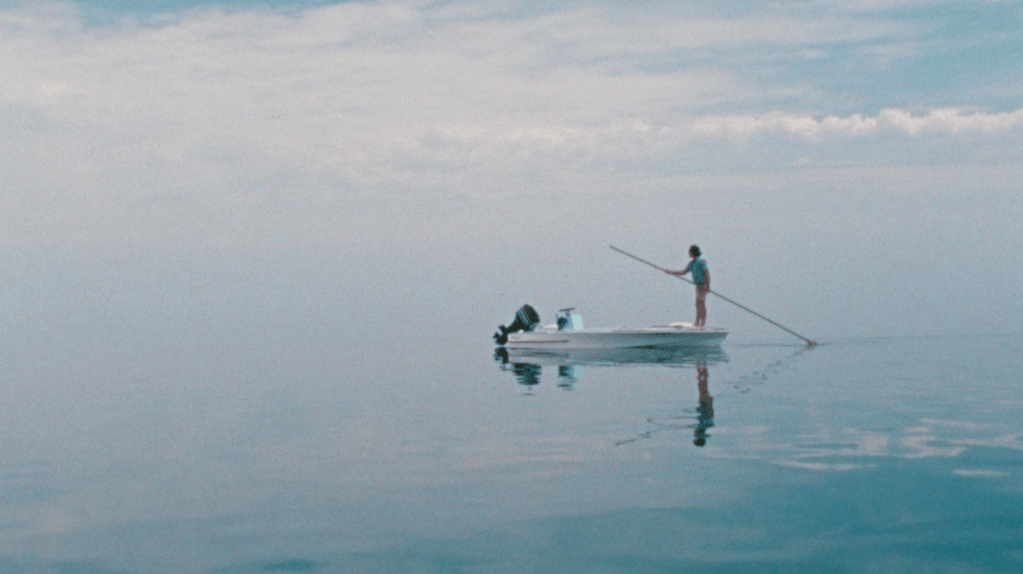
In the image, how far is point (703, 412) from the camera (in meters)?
22.4

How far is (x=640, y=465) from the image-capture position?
16.2 metres

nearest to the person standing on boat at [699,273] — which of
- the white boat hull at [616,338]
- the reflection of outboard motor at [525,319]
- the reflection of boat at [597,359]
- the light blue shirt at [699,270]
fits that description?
the light blue shirt at [699,270]

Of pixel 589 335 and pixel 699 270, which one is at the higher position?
pixel 699 270

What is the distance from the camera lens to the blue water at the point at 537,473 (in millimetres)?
11570

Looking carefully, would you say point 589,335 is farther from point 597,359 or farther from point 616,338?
point 597,359

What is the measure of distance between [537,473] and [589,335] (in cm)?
2321

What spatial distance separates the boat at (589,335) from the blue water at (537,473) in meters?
3.60

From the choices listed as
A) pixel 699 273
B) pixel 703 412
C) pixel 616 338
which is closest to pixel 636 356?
pixel 616 338

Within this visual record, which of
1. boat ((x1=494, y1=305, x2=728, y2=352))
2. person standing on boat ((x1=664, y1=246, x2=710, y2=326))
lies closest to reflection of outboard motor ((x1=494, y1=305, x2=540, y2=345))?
boat ((x1=494, y1=305, x2=728, y2=352))

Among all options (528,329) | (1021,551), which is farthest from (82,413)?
(1021,551)

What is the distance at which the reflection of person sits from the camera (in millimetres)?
18828

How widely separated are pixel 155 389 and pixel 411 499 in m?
22.6

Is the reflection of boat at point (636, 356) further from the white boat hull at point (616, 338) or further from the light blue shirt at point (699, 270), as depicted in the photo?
the light blue shirt at point (699, 270)

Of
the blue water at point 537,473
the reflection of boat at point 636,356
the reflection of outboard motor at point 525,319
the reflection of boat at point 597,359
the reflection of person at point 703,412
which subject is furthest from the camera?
the reflection of outboard motor at point 525,319
